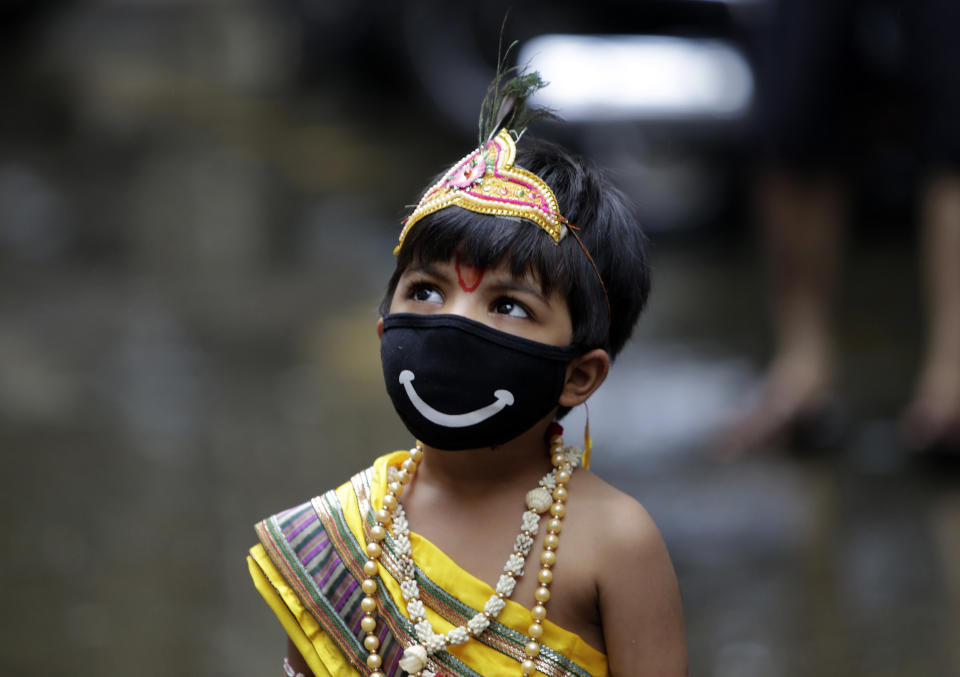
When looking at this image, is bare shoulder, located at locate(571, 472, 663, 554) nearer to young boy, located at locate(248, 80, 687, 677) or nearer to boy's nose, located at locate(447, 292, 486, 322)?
young boy, located at locate(248, 80, 687, 677)

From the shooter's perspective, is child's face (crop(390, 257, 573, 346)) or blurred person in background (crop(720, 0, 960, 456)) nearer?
child's face (crop(390, 257, 573, 346))

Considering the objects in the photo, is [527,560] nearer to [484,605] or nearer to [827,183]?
[484,605]

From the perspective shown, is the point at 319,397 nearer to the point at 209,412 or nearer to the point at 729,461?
the point at 209,412

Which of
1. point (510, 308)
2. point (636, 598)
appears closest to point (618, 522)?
point (636, 598)

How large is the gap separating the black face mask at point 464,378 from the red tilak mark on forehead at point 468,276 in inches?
1.9

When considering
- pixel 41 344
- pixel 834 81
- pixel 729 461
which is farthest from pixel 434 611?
pixel 41 344

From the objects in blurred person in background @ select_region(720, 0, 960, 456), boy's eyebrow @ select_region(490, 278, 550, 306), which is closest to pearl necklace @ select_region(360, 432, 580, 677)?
boy's eyebrow @ select_region(490, 278, 550, 306)

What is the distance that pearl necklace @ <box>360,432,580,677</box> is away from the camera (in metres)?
1.46

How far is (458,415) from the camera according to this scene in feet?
4.67

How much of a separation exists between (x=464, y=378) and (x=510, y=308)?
106 millimetres

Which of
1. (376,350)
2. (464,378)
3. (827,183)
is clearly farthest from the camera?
(376,350)

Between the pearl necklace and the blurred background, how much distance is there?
45 cm

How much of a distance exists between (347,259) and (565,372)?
12.3ft

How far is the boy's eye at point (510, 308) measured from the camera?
1.45 m
